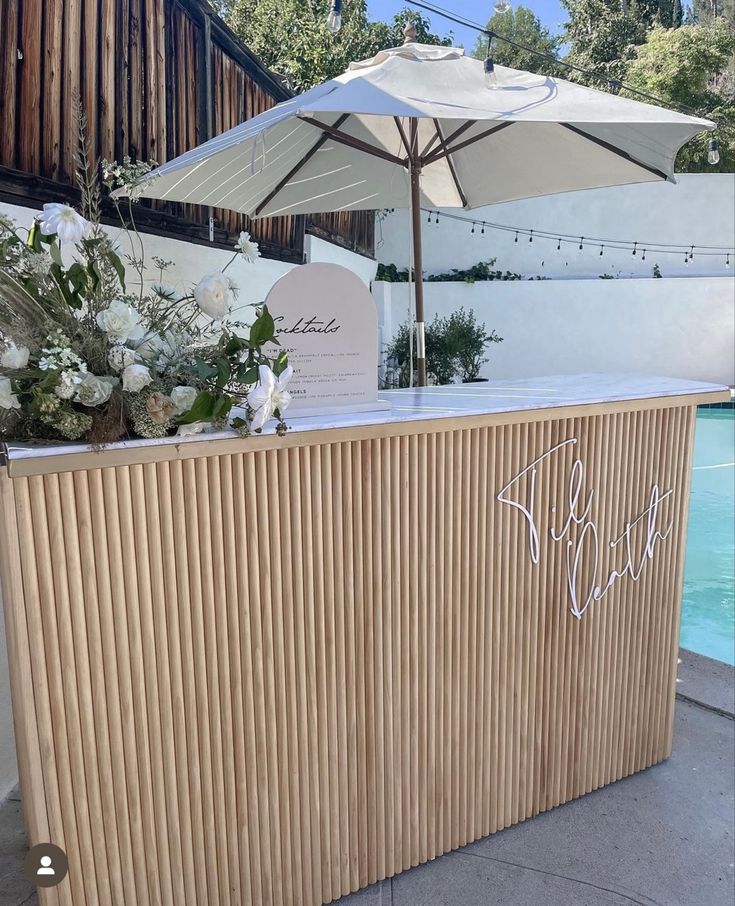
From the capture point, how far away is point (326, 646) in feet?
5.82

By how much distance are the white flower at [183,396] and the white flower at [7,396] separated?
0.28 meters

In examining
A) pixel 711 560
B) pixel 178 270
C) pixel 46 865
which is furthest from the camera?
pixel 711 560

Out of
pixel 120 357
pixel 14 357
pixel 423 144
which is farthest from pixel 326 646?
pixel 423 144

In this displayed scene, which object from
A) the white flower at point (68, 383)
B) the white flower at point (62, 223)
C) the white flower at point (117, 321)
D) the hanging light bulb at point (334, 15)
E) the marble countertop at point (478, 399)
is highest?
the hanging light bulb at point (334, 15)

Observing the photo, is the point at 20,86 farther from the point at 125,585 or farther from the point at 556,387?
the point at 556,387

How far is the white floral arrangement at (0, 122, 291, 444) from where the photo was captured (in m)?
1.29

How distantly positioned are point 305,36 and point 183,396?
1175cm

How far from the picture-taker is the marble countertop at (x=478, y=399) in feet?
4.80

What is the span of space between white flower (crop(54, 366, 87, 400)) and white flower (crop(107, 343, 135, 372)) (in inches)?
2.7

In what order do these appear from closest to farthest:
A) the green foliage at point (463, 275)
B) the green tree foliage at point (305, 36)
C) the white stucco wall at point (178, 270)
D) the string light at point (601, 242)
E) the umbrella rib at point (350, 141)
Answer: the white stucco wall at point (178, 270) < the umbrella rib at point (350, 141) < the green tree foliage at point (305, 36) < the green foliage at point (463, 275) < the string light at point (601, 242)

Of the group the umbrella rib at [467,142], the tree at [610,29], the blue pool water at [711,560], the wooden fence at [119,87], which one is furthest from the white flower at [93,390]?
the tree at [610,29]

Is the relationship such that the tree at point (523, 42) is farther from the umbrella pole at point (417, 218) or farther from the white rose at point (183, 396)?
the white rose at point (183, 396)

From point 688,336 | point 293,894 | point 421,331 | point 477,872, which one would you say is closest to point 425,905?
point 477,872

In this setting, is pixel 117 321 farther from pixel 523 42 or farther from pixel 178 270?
pixel 523 42
